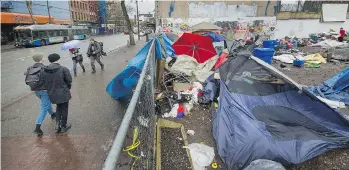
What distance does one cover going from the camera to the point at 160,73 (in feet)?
21.3

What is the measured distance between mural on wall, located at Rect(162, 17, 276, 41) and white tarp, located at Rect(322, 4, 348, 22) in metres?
5.04

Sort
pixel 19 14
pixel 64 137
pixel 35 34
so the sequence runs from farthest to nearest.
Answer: pixel 19 14 → pixel 35 34 → pixel 64 137

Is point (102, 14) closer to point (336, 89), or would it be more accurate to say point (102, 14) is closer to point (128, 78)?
point (128, 78)

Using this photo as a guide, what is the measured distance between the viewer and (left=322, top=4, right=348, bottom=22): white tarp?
22438mm

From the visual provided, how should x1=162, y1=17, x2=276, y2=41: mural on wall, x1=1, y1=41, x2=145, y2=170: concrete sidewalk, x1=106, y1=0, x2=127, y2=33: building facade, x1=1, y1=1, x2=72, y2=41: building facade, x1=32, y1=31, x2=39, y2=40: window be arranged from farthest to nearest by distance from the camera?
x1=106, y1=0, x2=127, y2=33: building facade < x1=1, y1=1, x2=72, y2=41: building facade < x1=162, y1=17, x2=276, y2=41: mural on wall < x1=32, y1=31, x2=39, y2=40: window < x1=1, y1=41, x2=145, y2=170: concrete sidewalk

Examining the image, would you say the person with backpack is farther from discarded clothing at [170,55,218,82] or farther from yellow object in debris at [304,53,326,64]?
yellow object in debris at [304,53,326,64]

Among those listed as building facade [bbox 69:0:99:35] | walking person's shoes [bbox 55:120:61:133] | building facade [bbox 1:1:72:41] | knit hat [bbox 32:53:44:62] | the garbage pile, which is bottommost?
walking person's shoes [bbox 55:120:61:133]

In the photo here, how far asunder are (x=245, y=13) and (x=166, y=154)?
114 feet

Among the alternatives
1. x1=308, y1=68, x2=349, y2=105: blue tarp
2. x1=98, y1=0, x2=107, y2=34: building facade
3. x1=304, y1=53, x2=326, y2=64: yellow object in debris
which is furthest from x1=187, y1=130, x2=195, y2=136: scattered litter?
x1=98, y1=0, x2=107, y2=34: building facade

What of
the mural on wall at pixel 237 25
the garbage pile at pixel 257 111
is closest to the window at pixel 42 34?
the mural on wall at pixel 237 25

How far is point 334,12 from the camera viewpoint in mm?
22734

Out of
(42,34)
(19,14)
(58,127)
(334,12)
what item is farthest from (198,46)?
(19,14)

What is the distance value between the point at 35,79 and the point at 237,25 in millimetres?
27247

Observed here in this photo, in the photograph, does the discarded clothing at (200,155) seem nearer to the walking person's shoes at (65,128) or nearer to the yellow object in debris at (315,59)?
the walking person's shoes at (65,128)
